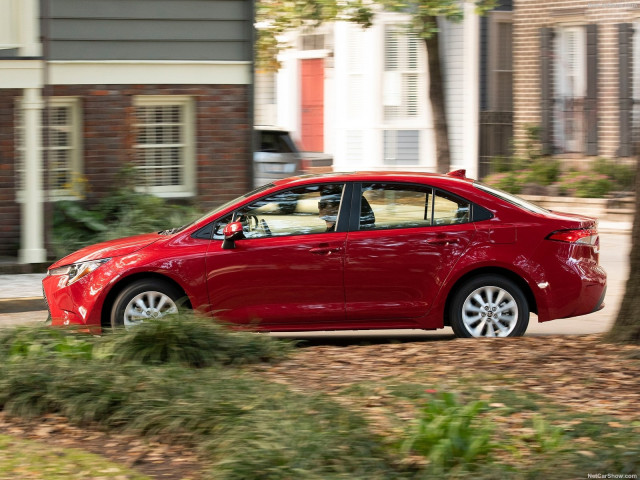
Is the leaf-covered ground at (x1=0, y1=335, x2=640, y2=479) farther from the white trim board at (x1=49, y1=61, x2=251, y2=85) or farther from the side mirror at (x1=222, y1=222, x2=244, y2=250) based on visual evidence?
the white trim board at (x1=49, y1=61, x2=251, y2=85)

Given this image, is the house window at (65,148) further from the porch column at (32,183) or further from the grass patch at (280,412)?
the grass patch at (280,412)

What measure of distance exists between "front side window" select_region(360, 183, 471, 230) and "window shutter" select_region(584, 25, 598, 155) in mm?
13021

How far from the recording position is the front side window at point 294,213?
28.8 feet

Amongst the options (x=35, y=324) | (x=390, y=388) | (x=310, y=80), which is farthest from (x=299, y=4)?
(x=390, y=388)

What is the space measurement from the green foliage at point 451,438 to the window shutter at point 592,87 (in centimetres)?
1646

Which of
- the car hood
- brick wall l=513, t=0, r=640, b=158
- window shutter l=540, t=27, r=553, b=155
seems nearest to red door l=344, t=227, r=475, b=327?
the car hood

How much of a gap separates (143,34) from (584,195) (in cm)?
902

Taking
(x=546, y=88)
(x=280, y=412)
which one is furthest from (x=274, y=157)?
(x=280, y=412)

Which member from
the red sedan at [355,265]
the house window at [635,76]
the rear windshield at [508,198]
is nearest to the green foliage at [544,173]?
the house window at [635,76]

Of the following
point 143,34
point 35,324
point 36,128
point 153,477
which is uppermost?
point 143,34

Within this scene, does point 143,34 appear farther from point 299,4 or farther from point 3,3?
point 299,4

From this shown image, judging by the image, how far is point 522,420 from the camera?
573cm

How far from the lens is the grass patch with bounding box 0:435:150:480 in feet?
17.5

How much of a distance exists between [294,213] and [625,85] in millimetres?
13491
